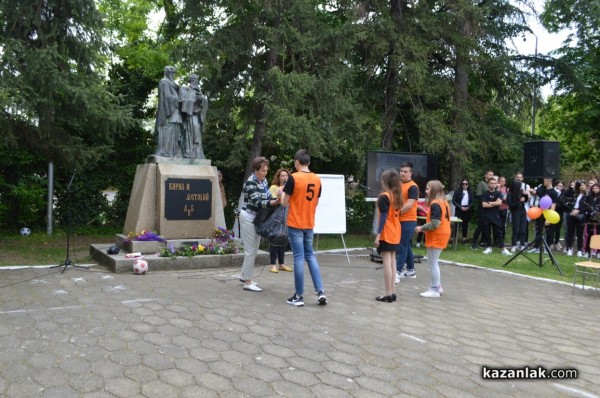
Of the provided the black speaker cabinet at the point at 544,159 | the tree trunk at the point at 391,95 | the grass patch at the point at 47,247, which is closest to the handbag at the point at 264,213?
the grass patch at the point at 47,247

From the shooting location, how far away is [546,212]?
8.88 meters

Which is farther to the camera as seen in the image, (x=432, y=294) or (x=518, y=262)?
(x=518, y=262)

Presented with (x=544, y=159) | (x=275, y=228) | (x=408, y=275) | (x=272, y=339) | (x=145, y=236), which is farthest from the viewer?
(x=544, y=159)

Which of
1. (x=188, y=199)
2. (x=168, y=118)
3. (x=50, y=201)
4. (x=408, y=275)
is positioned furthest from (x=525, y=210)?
(x=50, y=201)

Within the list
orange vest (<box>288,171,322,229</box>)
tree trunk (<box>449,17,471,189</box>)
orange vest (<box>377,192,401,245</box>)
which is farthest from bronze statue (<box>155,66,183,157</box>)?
tree trunk (<box>449,17,471,189</box>)

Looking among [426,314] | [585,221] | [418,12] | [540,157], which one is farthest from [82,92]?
[585,221]

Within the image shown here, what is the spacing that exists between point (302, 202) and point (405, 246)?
9.56ft

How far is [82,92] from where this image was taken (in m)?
9.26

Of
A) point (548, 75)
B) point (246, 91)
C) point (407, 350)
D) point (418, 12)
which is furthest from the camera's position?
point (548, 75)

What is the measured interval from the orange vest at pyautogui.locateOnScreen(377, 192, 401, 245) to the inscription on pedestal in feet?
13.7

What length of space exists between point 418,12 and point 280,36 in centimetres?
469

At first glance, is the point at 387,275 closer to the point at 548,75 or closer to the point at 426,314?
the point at 426,314

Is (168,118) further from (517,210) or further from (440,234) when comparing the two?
(517,210)

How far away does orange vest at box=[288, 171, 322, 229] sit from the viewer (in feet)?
19.1
